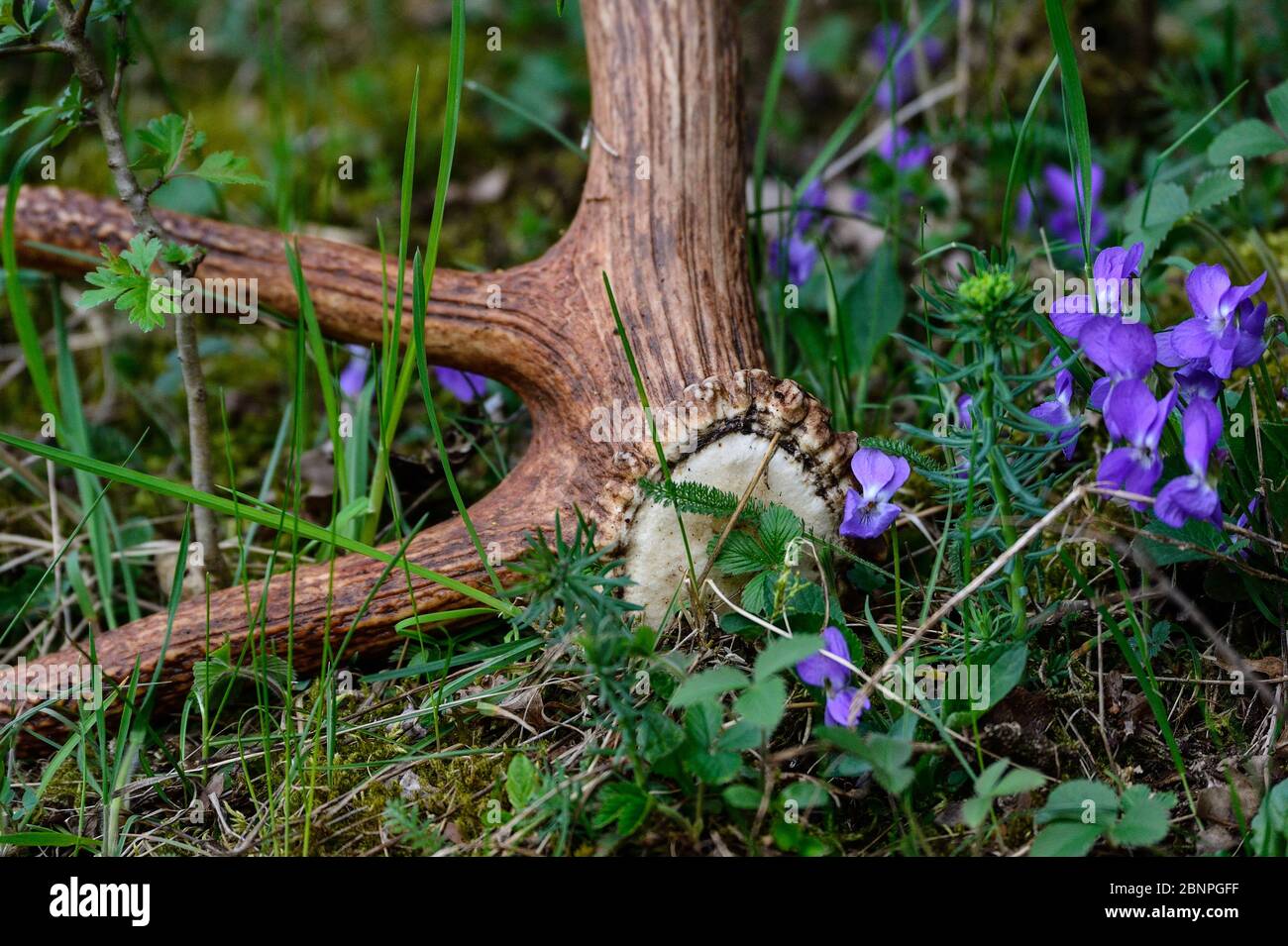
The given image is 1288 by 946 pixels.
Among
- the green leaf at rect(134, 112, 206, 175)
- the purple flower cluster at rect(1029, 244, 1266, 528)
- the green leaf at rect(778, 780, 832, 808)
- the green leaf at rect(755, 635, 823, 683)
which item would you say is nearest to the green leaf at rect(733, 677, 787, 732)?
the green leaf at rect(755, 635, 823, 683)

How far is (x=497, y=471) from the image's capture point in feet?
7.55

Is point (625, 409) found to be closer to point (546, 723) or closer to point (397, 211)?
point (546, 723)

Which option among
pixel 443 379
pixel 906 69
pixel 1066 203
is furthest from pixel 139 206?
pixel 906 69

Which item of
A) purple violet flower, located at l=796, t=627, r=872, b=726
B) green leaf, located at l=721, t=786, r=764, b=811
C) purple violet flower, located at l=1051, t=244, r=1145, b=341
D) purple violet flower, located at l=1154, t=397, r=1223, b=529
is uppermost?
purple violet flower, located at l=1051, t=244, r=1145, b=341

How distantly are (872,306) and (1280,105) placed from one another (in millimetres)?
890

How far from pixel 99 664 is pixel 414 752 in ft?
2.01

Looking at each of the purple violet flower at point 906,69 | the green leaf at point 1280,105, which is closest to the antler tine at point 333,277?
the green leaf at point 1280,105

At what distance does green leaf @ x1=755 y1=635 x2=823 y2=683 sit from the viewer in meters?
1.42

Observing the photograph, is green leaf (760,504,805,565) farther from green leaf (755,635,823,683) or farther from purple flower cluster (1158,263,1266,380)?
purple flower cluster (1158,263,1266,380)

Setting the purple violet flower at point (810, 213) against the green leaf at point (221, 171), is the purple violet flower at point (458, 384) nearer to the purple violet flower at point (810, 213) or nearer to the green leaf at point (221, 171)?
the green leaf at point (221, 171)

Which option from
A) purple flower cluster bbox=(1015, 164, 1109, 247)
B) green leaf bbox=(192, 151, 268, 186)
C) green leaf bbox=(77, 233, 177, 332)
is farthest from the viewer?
purple flower cluster bbox=(1015, 164, 1109, 247)

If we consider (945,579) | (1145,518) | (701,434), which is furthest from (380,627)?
(1145,518)

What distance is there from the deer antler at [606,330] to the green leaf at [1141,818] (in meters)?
0.65

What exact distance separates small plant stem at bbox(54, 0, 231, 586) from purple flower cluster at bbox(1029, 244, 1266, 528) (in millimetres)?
1498
